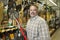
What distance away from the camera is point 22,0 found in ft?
15.1

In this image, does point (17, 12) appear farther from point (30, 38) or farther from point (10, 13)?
point (30, 38)

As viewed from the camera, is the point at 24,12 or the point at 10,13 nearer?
the point at 10,13

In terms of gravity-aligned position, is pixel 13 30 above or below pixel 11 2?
below

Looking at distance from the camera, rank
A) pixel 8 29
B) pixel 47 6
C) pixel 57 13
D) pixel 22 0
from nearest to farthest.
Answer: pixel 8 29, pixel 22 0, pixel 47 6, pixel 57 13

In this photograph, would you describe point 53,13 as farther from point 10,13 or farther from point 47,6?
Answer: point 10,13

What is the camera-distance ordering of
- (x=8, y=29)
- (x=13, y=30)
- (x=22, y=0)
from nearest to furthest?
(x=8, y=29)
(x=13, y=30)
(x=22, y=0)

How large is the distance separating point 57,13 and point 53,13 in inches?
29.5

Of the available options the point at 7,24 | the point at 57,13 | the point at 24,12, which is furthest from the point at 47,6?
the point at 7,24

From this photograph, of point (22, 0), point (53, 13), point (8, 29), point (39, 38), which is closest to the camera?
point (39, 38)

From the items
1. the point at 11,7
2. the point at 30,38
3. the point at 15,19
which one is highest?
the point at 11,7

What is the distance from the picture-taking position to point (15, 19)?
407 cm

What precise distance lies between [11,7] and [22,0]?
66 centimetres

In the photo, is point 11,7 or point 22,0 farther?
point 22,0

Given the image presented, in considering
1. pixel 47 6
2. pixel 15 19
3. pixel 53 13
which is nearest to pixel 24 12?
pixel 15 19
